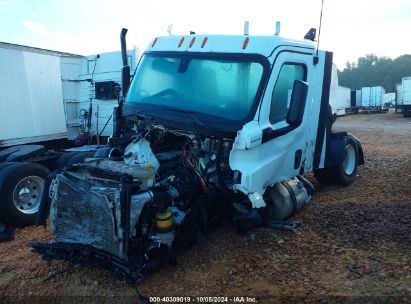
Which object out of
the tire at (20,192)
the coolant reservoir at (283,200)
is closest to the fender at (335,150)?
the coolant reservoir at (283,200)

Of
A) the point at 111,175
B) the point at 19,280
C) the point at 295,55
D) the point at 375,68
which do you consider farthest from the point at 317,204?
the point at 375,68

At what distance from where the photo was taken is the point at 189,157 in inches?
183

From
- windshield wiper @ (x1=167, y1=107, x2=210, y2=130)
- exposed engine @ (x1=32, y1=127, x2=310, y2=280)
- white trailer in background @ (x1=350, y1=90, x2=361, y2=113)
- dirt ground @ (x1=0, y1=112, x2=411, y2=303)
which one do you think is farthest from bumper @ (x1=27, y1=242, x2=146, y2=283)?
white trailer in background @ (x1=350, y1=90, x2=361, y2=113)

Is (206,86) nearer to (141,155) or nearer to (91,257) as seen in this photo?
(141,155)

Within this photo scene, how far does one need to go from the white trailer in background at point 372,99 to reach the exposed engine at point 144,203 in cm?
4034

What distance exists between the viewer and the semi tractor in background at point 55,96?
1022 centimetres

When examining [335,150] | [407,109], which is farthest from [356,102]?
[335,150]

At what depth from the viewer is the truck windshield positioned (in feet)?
14.8

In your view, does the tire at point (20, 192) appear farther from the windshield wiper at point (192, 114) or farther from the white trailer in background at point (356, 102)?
the white trailer in background at point (356, 102)

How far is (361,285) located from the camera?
3750 mm

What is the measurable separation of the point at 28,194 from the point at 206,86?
10.5ft

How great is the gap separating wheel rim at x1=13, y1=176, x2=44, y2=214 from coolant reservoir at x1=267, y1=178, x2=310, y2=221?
3.42 metres

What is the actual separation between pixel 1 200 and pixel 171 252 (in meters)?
2.77

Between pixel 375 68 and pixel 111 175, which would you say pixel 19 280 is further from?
pixel 375 68
